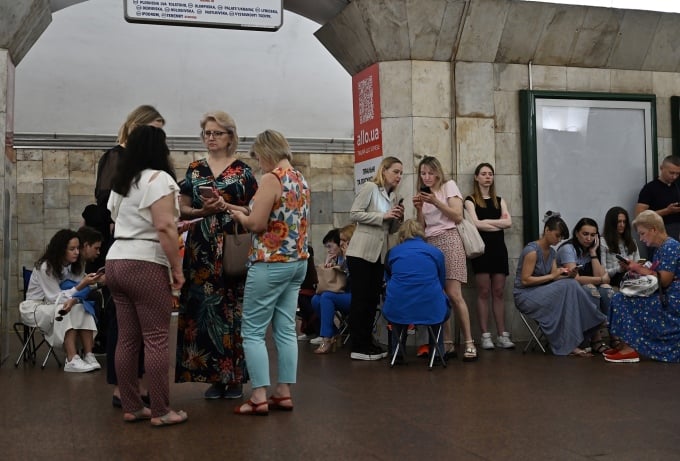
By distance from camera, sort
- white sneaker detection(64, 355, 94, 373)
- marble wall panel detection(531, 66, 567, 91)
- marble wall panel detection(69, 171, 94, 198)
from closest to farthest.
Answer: white sneaker detection(64, 355, 94, 373), marble wall panel detection(531, 66, 567, 91), marble wall panel detection(69, 171, 94, 198)

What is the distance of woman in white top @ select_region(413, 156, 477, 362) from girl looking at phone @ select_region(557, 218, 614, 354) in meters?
1.06

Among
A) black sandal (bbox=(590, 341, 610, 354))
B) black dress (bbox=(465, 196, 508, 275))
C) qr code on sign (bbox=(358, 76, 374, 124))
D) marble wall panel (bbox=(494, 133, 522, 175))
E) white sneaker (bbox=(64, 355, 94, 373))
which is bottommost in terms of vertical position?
black sandal (bbox=(590, 341, 610, 354))

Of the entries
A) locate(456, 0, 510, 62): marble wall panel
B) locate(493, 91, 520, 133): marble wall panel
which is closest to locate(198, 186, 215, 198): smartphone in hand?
locate(456, 0, 510, 62): marble wall panel

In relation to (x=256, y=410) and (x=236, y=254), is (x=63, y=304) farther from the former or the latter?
(x=256, y=410)

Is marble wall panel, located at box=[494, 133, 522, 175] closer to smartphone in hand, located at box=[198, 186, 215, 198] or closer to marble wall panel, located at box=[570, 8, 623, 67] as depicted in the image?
marble wall panel, located at box=[570, 8, 623, 67]

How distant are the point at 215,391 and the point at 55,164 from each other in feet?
29.8

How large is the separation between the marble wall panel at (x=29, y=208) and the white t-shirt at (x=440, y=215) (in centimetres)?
747

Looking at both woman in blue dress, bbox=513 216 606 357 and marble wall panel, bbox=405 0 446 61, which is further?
marble wall panel, bbox=405 0 446 61

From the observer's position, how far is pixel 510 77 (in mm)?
9820

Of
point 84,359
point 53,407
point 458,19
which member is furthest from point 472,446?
point 458,19

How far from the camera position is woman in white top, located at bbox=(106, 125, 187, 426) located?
4.94 m

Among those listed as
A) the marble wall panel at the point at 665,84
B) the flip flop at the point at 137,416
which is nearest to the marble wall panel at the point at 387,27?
the marble wall panel at the point at 665,84

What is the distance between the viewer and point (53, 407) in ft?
19.0

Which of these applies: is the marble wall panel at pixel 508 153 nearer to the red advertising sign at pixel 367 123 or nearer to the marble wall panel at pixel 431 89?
the marble wall panel at pixel 431 89
